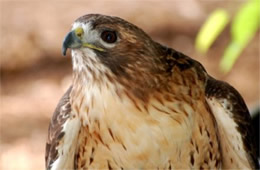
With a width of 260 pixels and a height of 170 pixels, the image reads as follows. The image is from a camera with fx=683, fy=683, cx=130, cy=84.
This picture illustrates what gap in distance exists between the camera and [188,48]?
9016 millimetres

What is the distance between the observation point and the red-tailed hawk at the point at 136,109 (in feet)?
10.7

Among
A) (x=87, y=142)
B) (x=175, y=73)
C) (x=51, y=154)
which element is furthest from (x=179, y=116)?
(x=51, y=154)

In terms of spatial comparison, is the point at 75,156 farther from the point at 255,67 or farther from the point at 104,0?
the point at 104,0

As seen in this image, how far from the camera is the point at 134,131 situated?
3.37 m

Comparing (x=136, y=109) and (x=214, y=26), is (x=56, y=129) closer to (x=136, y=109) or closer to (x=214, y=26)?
(x=136, y=109)

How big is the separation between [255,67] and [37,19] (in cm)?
298

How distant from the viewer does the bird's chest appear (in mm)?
3326

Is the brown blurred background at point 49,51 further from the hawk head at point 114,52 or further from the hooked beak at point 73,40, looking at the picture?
the hooked beak at point 73,40

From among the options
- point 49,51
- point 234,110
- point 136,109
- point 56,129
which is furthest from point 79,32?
point 49,51

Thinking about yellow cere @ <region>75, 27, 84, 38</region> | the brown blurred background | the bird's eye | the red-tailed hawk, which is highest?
the bird's eye

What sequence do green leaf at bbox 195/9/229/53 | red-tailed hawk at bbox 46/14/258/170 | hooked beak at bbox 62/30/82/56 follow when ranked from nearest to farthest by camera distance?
hooked beak at bbox 62/30/82/56
red-tailed hawk at bbox 46/14/258/170
green leaf at bbox 195/9/229/53

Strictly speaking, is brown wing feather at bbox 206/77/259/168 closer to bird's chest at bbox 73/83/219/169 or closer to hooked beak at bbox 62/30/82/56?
bird's chest at bbox 73/83/219/169

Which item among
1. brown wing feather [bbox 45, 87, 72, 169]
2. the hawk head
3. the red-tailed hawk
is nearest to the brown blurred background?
brown wing feather [bbox 45, 87, 72, 169]

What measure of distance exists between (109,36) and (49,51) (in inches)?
222
